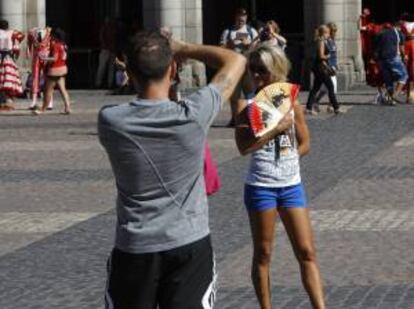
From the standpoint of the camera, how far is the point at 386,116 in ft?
80.3

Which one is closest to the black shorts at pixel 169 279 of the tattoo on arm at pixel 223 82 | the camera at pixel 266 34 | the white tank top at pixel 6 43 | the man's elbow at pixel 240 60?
the tattoo on arm at pixel 223 82

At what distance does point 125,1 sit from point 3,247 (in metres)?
24.7

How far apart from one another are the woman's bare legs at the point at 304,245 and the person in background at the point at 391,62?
18.7 meters

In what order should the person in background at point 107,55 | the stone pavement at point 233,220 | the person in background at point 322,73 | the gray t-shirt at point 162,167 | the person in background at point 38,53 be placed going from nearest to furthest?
the gray t-shirt at point 162,167, the stone pavement at point 233,220, the person in background at point 322,73, the person in background at point 38,53, the person in background at point 107,55

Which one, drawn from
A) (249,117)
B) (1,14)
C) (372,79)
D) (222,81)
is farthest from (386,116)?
(222,81)

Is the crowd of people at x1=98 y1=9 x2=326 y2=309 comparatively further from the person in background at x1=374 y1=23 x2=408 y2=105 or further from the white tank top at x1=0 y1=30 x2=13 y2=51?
the white tank top at x1=0 y1=30 x2=13 y2=51

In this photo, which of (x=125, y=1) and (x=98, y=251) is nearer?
(x=98, y=251)

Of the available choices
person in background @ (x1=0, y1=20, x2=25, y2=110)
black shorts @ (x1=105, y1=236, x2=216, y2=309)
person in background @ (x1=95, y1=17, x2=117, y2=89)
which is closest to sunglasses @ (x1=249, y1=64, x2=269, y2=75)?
black shorts @ (x1=105, y1=236, x2=216, y2=309)

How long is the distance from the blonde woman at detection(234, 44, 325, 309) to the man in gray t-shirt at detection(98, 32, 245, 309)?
2.59 metres

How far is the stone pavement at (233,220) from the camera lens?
383 inches

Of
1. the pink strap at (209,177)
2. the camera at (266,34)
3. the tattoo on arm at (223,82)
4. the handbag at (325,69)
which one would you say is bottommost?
the handbag at (325,69)

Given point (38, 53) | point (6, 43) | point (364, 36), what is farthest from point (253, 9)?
point (38, 53)

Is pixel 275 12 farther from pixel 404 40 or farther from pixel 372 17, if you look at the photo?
pixel 404 40

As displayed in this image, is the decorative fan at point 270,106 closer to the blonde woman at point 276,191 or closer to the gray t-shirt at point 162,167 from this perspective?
the blonde woman at point 276,191
